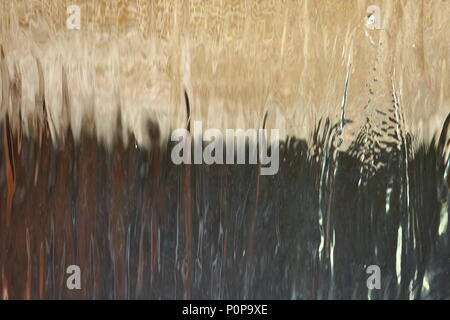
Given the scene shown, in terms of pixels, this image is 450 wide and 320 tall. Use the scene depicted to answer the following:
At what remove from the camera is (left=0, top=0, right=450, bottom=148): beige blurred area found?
84 centimetres

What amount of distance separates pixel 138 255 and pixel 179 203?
0.11 meters

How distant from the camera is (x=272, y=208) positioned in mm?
849

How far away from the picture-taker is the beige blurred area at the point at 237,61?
0.84 meters

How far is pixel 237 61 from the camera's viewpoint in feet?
2.76

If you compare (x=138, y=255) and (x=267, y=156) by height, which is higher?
(x=267, y=156)

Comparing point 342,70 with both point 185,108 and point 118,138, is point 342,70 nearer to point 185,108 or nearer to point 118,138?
point 185,108

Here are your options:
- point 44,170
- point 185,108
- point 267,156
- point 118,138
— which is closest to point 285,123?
point 267,156

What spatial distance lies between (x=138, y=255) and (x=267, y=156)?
268 millimetres

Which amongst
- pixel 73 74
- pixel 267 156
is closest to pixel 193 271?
pixel 267 156

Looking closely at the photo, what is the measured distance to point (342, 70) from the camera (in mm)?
840

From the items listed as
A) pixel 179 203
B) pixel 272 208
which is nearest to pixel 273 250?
pixel 272 208
